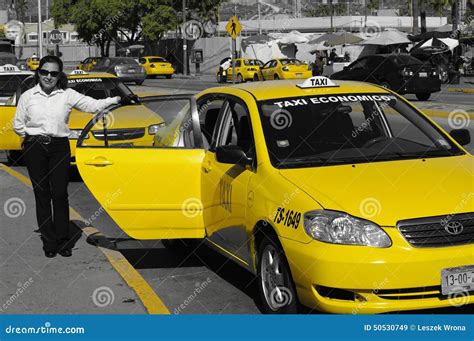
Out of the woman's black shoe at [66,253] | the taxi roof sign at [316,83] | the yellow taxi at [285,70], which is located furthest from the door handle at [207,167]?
the yellow taxi at [285,70]

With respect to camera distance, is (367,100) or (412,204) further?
(367,100)

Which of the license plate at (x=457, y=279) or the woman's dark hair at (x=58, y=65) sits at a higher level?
the woman's dark hair at (x=58, y=65)

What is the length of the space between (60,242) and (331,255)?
11.3 feet

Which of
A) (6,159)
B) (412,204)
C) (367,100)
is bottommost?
(6,159)

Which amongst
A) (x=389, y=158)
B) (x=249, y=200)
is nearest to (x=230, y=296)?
(x=249, y=200)

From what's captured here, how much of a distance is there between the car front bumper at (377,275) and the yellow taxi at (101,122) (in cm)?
411

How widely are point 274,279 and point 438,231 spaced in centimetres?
115

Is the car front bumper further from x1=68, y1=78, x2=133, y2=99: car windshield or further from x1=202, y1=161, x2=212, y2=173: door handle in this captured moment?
x1=68, y1=78, x2=133, y2=99: car windshield

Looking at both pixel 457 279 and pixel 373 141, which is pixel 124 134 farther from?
pixel 457 279

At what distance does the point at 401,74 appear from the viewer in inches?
1069

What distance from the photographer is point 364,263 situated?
5.04 meters

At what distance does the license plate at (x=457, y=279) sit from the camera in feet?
16.8

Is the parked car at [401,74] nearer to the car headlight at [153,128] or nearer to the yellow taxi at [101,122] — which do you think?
the yellow taxi at [101,122]

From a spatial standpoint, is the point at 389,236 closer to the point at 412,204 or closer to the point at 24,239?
the point at 412,204
